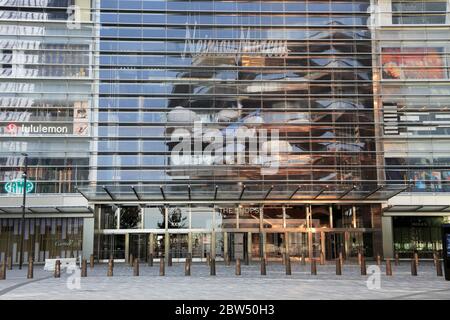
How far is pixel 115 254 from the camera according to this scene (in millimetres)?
36562

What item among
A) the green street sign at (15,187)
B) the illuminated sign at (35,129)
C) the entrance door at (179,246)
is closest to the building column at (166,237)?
the entrance door at (179,246)

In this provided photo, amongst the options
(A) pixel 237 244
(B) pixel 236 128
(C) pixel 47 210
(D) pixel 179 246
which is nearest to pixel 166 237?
(D) pixel 179 246

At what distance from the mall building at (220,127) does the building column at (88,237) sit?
0.10 metres

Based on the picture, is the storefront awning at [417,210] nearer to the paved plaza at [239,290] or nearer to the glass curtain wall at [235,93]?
the glass curtain wall at [235,93]

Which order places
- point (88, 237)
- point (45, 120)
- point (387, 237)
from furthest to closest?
1. point (45, 120)
2. point (387, 237)
3. point (88, 237)

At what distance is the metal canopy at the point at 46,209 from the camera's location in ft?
117

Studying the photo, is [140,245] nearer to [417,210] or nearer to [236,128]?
[236,128]

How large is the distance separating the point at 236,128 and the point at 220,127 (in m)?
1.11

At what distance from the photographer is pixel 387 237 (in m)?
37.2

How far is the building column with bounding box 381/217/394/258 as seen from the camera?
36938 millimetres

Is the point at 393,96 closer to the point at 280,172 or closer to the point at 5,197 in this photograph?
the point at 280,172

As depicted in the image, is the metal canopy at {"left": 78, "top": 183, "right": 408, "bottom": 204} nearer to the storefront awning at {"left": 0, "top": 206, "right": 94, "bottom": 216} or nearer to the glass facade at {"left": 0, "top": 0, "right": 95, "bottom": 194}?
the storefront awning at {"left": 0, "top": 206, "right": 94, "bottom": 216}

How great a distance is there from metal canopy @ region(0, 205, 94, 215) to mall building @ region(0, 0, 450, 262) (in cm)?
14
